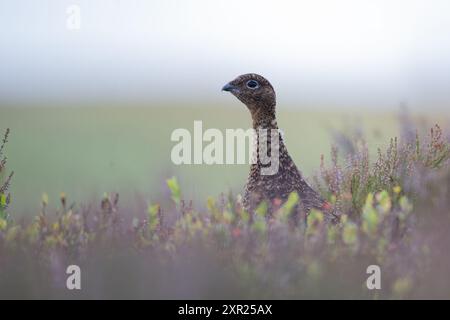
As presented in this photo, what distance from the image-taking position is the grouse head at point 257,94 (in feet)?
19.2

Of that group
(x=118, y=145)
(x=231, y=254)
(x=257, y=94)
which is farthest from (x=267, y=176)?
(x=118, y=145)

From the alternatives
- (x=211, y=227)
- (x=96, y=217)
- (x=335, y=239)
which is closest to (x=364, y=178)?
(x=335, y=239)

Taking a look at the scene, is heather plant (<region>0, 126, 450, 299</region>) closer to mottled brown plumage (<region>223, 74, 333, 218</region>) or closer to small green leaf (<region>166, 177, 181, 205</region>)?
small green leaf (<region>166, 177, 181, 205</region>)

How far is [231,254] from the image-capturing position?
436cm

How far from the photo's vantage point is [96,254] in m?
4.46

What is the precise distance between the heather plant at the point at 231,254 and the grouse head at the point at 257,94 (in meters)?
→ 1.11

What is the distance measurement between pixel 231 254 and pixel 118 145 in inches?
899

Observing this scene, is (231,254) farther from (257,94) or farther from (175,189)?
(257,94)

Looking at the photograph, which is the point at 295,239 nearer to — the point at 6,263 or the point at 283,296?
the point at 283,296

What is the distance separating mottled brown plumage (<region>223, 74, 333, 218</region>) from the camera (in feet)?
17.7

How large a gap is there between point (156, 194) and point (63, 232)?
16.1 feet

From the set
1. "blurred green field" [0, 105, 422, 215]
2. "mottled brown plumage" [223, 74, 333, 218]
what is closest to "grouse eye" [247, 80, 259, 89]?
"mottled brown plumage" [223, 74, 333, 218]

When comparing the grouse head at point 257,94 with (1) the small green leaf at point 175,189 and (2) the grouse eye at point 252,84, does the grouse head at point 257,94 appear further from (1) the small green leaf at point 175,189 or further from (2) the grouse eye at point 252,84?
(1) the small green leaf at point 175,189
